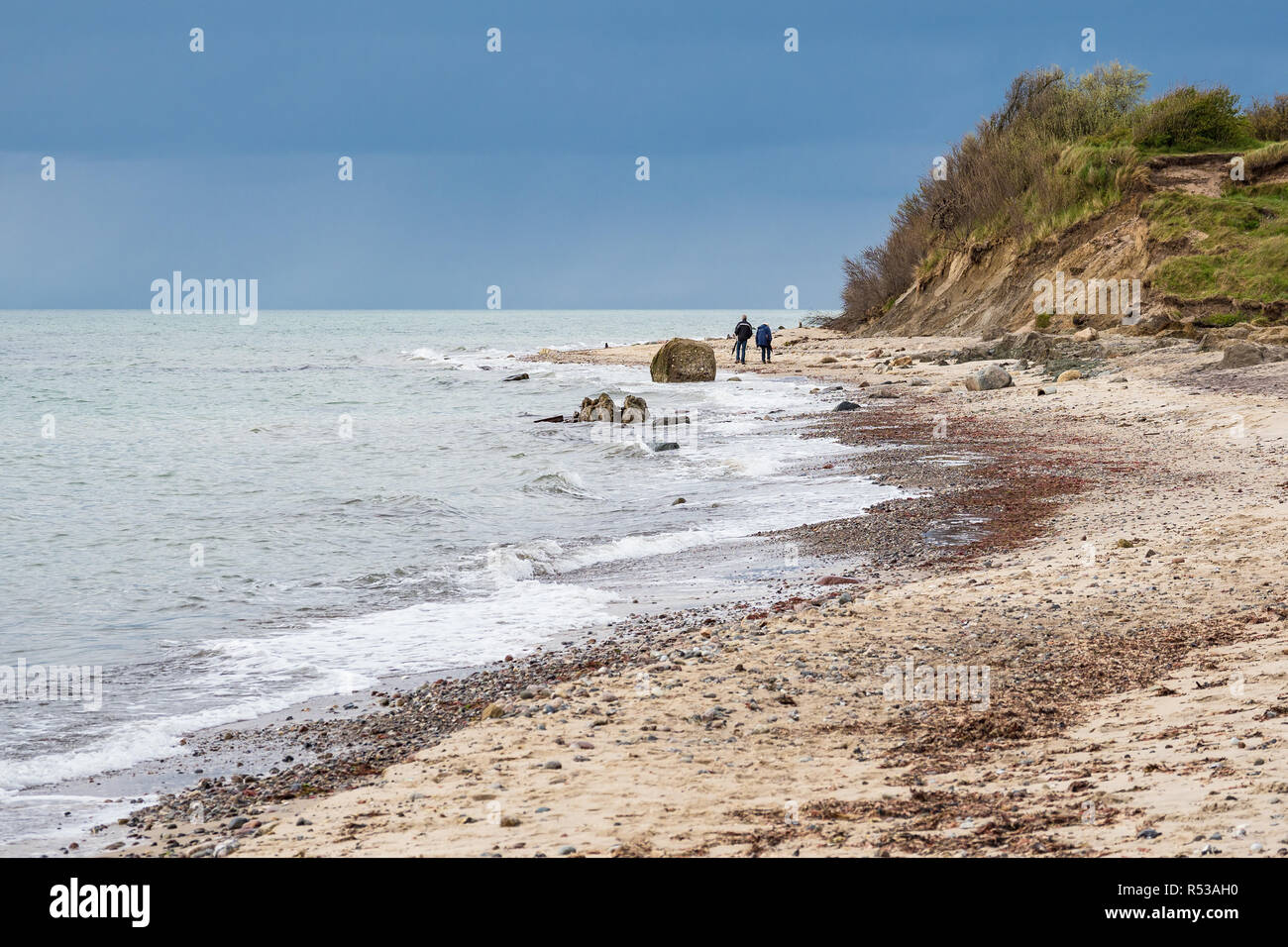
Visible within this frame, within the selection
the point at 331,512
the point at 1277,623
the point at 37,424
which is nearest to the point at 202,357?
the point at 37,424

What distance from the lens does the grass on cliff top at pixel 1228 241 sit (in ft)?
98.4

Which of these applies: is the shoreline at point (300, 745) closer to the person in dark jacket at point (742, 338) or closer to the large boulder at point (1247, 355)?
the large boulder at point (1247, 355)

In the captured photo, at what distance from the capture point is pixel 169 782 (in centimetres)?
644

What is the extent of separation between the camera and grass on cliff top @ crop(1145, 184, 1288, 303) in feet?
98.4

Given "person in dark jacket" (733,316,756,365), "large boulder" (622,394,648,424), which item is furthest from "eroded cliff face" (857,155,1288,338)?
"large boulder" (622,394,648,424)

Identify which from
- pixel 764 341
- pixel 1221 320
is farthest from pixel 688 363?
pixel 1221 320

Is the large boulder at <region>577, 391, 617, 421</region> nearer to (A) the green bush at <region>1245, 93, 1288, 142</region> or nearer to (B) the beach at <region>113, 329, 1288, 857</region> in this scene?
(B) the beach at <region>113, 329, 1288, 857</region>

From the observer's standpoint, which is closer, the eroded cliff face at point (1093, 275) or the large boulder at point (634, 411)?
the large boulder at point (634, 411)

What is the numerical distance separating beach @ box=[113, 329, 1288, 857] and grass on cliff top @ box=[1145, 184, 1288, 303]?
2155 cm

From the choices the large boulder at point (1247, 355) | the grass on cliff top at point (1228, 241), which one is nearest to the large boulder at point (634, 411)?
the large boulder at point (1247, 355)

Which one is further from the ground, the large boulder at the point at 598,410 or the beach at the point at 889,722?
the large boulder at the point at 598,410

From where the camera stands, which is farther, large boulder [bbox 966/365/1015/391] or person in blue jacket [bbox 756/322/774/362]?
person in blue jacket [bbox 756/322/774/362]

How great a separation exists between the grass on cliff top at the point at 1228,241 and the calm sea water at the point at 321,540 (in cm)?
1171
